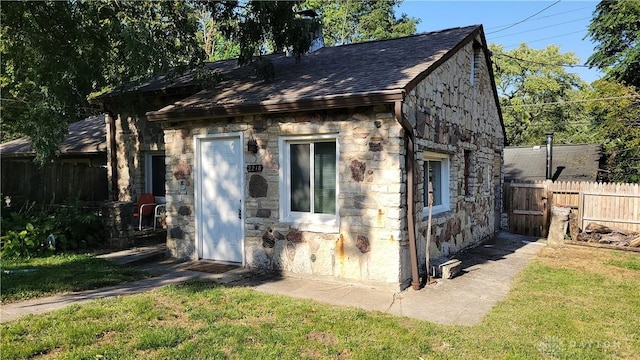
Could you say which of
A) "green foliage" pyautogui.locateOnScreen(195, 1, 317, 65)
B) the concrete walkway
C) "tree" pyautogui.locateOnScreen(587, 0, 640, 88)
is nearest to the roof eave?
"green foliage" pyautogui.locateOnScreen(195, 1, 317, 65)

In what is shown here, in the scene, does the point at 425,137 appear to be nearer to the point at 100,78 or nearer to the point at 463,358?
the point at 463,358

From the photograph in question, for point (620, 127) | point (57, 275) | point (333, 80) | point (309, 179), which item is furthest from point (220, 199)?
point (620, 127)

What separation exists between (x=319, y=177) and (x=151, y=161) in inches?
233

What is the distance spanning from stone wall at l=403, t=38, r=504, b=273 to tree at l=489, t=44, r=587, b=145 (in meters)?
24.5

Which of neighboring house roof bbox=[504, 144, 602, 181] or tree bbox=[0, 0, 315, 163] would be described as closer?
tree bbox=[0, 0, 315, 163]

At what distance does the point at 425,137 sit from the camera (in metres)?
7.07

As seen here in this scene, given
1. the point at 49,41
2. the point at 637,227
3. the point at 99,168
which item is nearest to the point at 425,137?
the point at 49,41

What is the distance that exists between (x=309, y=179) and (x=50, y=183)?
7191mm

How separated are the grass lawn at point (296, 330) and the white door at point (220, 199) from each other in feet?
5.51

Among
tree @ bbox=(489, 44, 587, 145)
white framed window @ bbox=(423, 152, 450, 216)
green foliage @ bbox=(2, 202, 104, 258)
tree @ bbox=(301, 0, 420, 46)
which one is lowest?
green foliage @ bbox=(2, 202, 104, 258)

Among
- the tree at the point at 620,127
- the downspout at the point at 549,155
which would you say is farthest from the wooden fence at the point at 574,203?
the tree at the point at 620,127

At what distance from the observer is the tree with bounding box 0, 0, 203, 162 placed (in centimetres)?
754

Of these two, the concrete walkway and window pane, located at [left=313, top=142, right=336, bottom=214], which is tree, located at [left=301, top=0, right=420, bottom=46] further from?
the concrete walkway

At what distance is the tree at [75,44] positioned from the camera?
7.54 meters
